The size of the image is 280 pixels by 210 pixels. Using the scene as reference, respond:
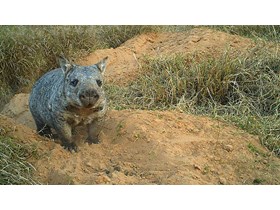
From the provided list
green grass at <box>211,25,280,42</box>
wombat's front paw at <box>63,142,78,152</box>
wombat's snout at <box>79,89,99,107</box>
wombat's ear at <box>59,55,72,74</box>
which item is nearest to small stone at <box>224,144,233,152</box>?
wombat's snout at <box>79,89,99,107</box>

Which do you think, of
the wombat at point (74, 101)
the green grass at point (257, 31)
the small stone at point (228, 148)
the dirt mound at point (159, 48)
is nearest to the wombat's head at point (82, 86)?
the wombat at point (74, 101)

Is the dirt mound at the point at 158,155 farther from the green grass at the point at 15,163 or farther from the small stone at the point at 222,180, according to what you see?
the green grass at the point at 15,163

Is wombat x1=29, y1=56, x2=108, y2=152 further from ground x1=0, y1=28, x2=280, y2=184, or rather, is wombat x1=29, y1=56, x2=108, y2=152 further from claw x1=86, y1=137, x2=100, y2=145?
ground x1=0, y1=28, x2=280, y2=184

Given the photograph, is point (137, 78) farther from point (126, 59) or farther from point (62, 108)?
point (62, 108)

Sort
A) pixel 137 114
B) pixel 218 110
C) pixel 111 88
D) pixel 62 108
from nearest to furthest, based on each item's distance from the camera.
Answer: pixel 62 108 < pixel 137 114 < pixel 218 110 < pixel 111 88

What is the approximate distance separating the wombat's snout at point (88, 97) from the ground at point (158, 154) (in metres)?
0.59

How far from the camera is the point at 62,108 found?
552 centimetres

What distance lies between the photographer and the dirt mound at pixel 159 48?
315 inches

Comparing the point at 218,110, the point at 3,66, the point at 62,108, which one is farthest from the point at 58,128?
the point at 3,66

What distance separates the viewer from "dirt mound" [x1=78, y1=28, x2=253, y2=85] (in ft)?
26.2

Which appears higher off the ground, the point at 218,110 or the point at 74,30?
the point at 74,30

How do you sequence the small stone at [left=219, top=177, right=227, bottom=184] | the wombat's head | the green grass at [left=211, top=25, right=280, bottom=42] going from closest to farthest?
the small stone at [left=219, top=177, right=227, bottom=184], the wombat's head, the green grass at [left=211, top=25, right=280, bottom=42]

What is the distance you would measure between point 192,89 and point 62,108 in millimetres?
2025

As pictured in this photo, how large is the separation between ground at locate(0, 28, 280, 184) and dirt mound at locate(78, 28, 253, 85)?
6.28 ft
